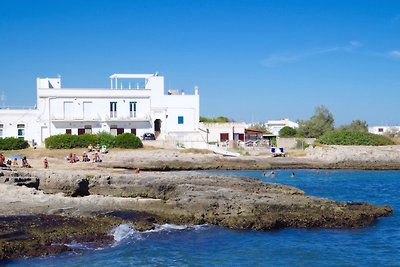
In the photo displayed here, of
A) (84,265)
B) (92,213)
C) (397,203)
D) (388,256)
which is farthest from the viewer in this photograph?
(397,203)

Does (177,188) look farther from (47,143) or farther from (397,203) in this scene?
(47,143)

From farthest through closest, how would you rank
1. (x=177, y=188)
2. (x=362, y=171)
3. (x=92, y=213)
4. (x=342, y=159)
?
(x=342, y=159) < (x=362, y=171) < (x=177, y=188) < (x=92, y=213)

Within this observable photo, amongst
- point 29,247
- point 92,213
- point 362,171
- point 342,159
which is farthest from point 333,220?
point 342,159

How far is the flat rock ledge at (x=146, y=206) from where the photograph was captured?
2047 cm

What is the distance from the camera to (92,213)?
840 inches

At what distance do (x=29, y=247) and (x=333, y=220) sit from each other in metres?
11.7

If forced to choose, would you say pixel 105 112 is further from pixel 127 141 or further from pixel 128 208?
pixel 128 208

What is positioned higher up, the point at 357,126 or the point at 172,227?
the point at 357,126

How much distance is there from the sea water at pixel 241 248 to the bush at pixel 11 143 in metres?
35.2

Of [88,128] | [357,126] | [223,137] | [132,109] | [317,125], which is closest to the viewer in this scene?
[88,128]

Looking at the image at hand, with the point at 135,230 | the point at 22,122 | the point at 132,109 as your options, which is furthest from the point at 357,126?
the point at 135,230

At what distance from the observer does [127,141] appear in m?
53.4

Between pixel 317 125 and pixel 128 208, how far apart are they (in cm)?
6114

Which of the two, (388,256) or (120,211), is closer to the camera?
(388,256)
